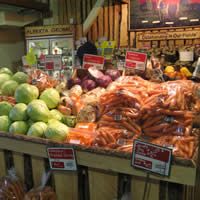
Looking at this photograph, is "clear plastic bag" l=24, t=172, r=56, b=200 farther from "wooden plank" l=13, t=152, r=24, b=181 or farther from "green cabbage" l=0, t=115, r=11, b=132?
"green cabbage" l=0, t=115, r=11, b=132

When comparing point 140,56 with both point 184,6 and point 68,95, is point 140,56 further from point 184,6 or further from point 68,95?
point 184,6

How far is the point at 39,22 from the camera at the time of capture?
645 centimetres

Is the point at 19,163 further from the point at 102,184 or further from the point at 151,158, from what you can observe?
the point at 151,158

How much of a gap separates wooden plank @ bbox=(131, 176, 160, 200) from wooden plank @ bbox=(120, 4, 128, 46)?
4.65 metres

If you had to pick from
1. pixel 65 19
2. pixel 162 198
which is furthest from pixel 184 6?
pixel 162 198

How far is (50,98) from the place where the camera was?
5.97ft

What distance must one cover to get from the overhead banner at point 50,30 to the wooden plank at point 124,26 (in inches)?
49.9

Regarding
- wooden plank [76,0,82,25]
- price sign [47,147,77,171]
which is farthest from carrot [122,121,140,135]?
wooden plank [76,0,82,25]

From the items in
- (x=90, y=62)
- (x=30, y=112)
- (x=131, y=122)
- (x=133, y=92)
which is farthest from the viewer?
(x=90, y=62)

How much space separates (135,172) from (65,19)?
567 centimetres

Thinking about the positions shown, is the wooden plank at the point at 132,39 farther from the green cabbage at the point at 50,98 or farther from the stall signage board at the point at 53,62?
the green cabbage at the point at 50,98

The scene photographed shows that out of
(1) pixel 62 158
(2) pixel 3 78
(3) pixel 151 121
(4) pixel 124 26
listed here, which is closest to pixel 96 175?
(1) pixel 62 158

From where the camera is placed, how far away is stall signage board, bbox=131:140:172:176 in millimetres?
1033

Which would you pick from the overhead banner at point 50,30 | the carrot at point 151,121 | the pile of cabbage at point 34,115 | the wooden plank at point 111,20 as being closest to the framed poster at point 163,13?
the wooden plank at point 111,20
